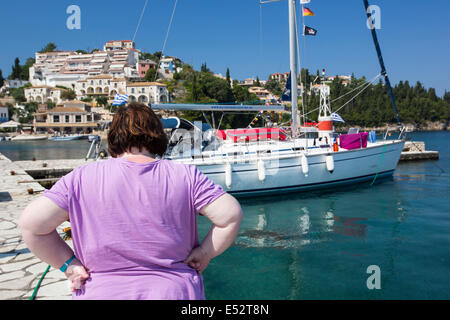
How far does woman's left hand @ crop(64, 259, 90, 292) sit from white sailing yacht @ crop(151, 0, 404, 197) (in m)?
10.0

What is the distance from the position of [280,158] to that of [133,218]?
1127 centimetres

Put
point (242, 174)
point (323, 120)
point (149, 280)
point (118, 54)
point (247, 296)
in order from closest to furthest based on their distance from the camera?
point (149, 280) → point (247, 296) → point (242, 174) → point (323, 120) → point (118, 54)

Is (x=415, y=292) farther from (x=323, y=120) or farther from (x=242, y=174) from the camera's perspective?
(x=323, y=120)

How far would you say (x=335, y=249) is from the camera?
7.38 meters

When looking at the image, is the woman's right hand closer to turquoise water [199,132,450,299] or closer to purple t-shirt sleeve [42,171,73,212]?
purple t-shirt sleeve [42,171,73,212]

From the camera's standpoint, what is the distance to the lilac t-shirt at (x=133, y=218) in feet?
5.29

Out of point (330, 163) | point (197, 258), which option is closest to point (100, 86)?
point (330, 163)

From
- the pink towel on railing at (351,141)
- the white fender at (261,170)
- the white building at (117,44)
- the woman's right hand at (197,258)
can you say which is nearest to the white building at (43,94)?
the white building at (117,44)

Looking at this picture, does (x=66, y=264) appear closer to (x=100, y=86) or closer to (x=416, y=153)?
(x=416, y=153)

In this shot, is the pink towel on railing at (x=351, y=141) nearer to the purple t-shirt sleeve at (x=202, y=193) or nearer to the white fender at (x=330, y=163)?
the white fender at (x=330, y=163)

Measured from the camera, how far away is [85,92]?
113000 millimetres

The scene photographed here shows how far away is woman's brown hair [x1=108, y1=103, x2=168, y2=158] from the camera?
175 centimetres
